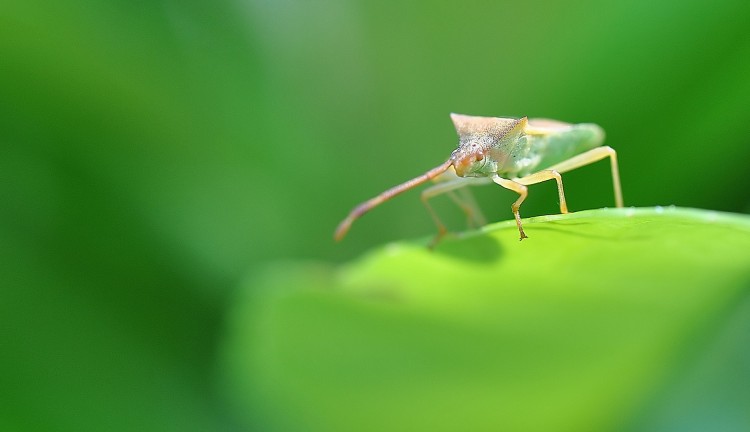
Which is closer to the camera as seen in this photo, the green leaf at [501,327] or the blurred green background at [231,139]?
the green leaf at [501,327]

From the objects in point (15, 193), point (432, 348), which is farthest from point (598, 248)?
point (15, 193)

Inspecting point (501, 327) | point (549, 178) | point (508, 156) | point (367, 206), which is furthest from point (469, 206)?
point (501, 327)

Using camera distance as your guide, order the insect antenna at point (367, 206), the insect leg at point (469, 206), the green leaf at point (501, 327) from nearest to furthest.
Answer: the green leaf at point (501, 327) < the insect antenna at point (367, 206) < the insect leg at point (469, 206)

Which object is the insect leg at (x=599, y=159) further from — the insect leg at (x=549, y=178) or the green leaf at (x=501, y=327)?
the green leaf at (x=501, y=327)

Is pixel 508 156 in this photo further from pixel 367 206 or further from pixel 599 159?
pixel 367 206

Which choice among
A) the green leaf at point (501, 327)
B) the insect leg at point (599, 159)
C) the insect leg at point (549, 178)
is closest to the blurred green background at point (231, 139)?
the insect leg at point (599, 159)

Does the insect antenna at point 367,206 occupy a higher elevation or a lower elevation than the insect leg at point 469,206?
higher

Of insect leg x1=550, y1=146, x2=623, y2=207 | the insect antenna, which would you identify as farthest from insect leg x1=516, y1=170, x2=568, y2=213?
the insect antenna

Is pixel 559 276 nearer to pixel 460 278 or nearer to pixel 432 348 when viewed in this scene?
pixel 460 278
